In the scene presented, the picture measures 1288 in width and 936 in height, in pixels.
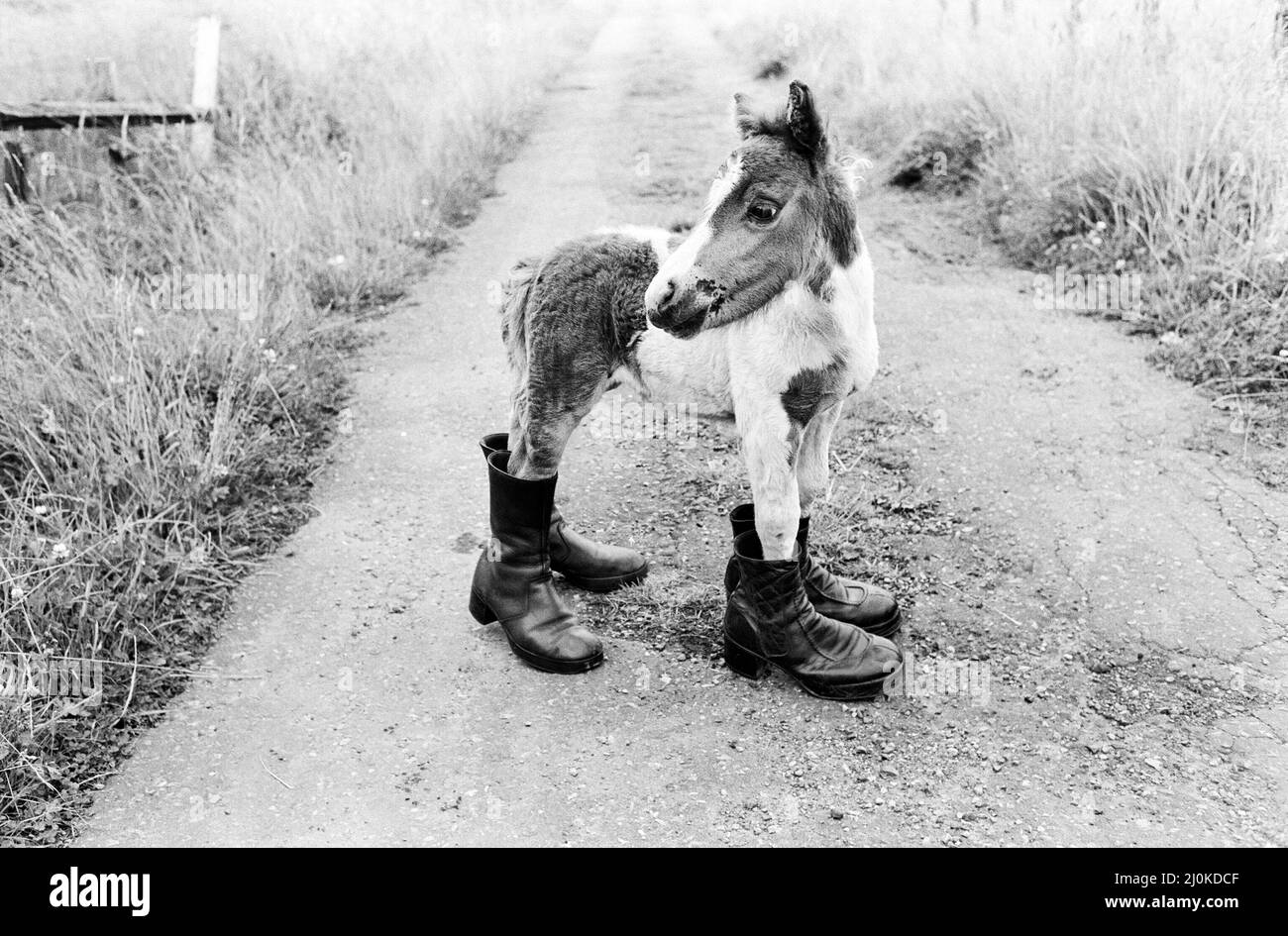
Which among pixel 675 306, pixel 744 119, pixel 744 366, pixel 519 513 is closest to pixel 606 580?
pixel 519 513

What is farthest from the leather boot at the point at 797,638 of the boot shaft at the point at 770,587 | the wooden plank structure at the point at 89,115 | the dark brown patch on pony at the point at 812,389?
the wooden plank structure at the point at 89,115

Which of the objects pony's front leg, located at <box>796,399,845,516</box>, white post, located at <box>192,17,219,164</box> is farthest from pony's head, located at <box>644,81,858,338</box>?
white post, located at <box>192,17,219,164</box>

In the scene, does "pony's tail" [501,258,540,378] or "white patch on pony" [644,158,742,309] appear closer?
"white patch on pony" [644,158,742,309]

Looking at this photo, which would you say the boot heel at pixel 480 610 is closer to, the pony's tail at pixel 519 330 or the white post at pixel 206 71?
the pony's tail at pixel 519 330

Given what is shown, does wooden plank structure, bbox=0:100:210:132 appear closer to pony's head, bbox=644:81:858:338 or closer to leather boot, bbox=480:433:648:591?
leather boot, bbox=480:433:648:591

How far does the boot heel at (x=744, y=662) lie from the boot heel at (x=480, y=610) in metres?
0.92

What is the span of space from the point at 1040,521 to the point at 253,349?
13.4 feet

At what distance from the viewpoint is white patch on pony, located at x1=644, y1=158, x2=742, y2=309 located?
2676mm

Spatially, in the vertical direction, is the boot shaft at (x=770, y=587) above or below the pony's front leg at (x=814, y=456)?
below

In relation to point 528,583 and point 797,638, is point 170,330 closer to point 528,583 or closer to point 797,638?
point 528,583

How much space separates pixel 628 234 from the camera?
3.49 m

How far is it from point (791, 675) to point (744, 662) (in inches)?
6.8

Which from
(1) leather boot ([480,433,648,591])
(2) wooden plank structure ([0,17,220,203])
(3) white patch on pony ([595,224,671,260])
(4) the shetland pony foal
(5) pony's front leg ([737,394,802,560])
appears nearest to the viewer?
(4) the shetland pony foal

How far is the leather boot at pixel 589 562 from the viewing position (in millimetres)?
4145
